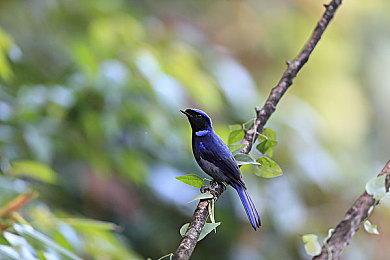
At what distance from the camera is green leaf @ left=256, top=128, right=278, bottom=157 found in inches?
44.9

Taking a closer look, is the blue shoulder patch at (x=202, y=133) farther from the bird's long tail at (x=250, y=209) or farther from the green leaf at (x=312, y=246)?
the green leaf at (x=312, y=246)

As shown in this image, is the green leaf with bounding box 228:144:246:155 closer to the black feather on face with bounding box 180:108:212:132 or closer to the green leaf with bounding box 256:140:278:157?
the green leaf with bounding box 256:140:278:157

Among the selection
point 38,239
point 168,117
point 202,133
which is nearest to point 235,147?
point 202,133

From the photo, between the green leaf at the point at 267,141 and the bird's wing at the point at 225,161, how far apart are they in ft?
0.26

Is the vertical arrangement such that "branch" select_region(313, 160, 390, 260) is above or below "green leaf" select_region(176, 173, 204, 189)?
below

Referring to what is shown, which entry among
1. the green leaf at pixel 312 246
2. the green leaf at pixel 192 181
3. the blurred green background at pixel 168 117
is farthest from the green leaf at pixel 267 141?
the blurred green background at pixel 168 117

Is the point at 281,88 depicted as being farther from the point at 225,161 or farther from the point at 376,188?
the point at 376,188

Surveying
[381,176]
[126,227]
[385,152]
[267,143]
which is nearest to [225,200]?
[126,227]

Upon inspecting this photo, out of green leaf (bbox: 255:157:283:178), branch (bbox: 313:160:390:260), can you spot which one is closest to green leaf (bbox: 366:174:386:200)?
branch (bbox: 313:160:390:260)

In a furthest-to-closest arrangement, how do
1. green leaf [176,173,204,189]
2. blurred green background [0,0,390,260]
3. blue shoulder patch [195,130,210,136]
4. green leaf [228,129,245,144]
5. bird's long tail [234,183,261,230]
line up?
1. blurred green background [0,0,390,260]
2. blue shoulder patch [195,130,210,136]
3. green leaf [228,129,245,144]
4. bird's long tail [234,183,261,230]
5. green leaf [176,173,204,189]

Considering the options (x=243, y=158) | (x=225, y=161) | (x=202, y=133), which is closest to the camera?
(x=243, y=158)

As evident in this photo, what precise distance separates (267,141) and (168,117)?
3.63ft

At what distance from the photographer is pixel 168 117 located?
7.23ft

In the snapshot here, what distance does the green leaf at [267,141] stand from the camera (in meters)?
1.14
